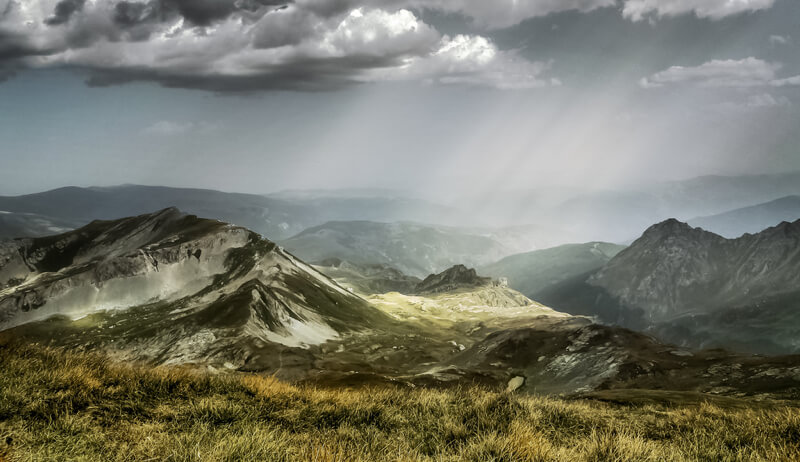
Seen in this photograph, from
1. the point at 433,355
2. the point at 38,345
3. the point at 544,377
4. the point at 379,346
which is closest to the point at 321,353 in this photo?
the point at 379,346

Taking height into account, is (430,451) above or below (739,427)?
above

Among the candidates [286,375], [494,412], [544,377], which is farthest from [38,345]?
[286,375]

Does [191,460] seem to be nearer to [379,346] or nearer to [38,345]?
[38,345]

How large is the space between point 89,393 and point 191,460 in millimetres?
5170

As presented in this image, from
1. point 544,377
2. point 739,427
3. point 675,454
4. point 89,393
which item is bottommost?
point 544,377

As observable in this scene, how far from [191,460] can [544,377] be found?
12416cm

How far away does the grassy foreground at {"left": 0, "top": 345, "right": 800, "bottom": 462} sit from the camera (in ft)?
26.9

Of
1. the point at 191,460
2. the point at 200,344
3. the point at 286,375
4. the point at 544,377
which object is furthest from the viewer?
the point at 200,344

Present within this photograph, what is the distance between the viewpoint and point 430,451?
31.4 feet

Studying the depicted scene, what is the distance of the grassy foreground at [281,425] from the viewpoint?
26.9 feet

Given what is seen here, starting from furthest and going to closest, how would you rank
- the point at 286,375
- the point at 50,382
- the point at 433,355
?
1. the point at 433,355
2. the point at 286,375
3. the point at 50,382

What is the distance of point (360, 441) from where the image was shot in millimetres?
9555

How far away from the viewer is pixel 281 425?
35.2 ft

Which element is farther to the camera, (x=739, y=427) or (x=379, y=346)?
(x=379, y=346)
